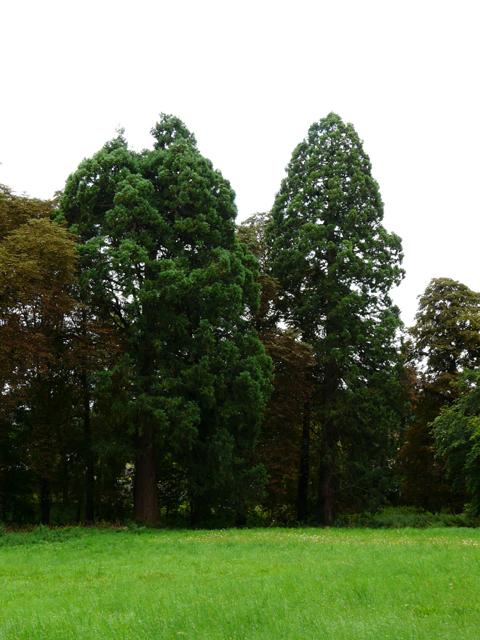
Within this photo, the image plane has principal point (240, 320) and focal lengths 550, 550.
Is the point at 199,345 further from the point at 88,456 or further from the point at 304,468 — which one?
the point at 304,468

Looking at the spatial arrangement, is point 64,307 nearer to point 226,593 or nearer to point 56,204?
point 56,204

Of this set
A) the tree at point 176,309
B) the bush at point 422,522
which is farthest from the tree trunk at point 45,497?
the bush at point 422,522

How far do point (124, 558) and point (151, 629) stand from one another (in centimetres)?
562

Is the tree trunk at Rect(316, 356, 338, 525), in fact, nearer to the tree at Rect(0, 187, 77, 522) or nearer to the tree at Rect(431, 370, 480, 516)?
the tree at Rect(431, 370, 480, 516)

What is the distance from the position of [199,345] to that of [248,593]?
11.6 meters

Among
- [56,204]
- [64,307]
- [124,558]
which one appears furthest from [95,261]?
[124,558]

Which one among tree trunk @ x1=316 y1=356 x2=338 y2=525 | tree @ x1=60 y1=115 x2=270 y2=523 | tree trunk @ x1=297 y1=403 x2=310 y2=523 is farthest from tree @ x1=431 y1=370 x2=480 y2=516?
tree @ x1=60 y1=115 x2=270 y2=523

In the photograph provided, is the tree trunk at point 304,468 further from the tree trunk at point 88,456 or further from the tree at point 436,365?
the tree trunk at point 88,456

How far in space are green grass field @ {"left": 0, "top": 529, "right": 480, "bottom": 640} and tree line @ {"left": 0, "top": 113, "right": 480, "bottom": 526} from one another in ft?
20.8

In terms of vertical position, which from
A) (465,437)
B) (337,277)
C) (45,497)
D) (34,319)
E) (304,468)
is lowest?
(45,497)

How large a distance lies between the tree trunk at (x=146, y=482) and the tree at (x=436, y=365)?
43.5 feet

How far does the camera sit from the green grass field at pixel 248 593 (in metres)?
5.67

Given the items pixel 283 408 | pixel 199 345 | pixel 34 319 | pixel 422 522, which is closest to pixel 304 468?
pixel 283 408

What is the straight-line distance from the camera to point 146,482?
59.9ft
